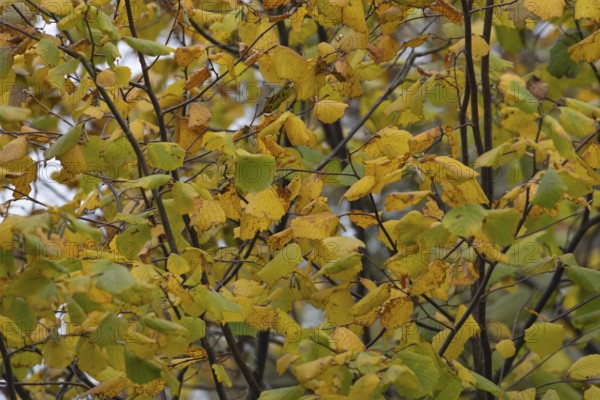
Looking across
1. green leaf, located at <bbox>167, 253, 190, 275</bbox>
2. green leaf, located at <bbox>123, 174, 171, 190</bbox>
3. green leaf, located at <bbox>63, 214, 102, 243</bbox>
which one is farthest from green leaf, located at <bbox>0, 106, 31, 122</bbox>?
green leaf, located at <bbox>167, 253, 190, 275</bbox>

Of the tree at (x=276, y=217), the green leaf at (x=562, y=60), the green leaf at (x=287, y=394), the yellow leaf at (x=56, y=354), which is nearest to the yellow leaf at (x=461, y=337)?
the tree at (x=276, y=217)

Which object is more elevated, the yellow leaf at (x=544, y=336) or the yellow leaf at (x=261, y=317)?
the yellow leaf at (x=261, y=317)

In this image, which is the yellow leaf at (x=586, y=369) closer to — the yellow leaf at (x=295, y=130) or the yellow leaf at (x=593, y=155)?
the yellow leaf at (x=593, y=155)

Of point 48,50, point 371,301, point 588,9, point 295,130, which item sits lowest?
point 371,301

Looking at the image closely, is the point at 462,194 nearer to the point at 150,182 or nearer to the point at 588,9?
the point at 150,182

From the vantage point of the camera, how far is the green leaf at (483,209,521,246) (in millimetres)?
2111

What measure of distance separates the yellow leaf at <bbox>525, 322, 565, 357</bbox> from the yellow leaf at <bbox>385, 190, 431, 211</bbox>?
80cm

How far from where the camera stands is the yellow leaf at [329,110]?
263 cm

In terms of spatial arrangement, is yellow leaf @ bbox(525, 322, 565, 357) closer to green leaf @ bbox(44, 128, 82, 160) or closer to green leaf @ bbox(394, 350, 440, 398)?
green leaf @ bbox(394, 350, 440, 398)

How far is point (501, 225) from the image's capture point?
2.14m

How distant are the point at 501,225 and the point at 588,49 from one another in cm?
96

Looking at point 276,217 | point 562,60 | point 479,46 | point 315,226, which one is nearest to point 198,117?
point 276,217

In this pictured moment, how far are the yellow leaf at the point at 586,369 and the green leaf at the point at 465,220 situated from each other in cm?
102

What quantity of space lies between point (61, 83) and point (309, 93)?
0.77 metres
